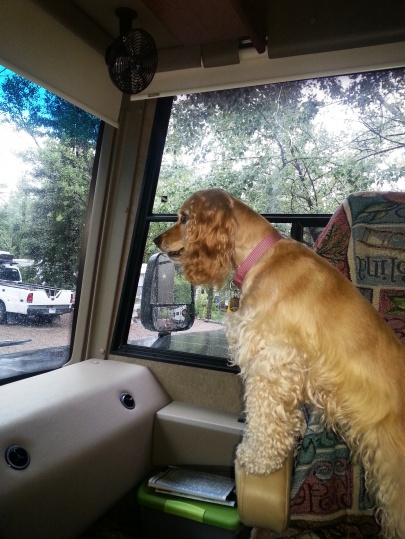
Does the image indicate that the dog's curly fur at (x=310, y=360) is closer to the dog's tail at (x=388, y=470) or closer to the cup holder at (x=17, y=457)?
the dog's tail at (x=388, y=470)

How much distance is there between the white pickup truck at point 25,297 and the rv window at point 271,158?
499 millimetres

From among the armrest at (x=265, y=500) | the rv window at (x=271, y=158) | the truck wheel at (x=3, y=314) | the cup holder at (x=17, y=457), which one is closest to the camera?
the armrest at (x=265, y=500)

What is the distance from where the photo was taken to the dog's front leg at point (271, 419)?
5.02 ft

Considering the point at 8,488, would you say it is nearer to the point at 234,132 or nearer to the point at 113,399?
the point at 113,399

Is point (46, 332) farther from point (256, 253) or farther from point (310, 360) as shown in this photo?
point (310, 360)

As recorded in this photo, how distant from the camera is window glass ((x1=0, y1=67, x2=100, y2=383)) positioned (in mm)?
2428

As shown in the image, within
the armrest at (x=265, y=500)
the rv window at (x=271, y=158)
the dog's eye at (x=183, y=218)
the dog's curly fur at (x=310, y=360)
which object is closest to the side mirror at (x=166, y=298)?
the rv window at (x=271, y=158)

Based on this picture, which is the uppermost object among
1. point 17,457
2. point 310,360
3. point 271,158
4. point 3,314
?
point 271,158

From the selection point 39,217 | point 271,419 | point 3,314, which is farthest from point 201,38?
point 271,419

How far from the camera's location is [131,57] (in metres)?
2.46

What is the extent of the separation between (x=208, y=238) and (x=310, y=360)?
0.74 meters

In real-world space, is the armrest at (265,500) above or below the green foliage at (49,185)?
below

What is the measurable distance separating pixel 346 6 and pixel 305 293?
1.80 meters

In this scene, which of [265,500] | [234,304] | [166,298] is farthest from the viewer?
[166,298]
